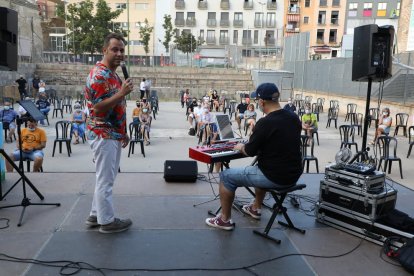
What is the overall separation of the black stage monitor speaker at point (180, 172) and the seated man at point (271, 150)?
1689mm

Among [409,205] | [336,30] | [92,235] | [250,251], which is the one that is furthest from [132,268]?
[336,30]

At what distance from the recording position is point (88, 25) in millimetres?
34688

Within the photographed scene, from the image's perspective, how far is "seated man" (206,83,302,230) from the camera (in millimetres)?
3357

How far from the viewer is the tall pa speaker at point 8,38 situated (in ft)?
13.6

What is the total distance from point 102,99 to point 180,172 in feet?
7.43

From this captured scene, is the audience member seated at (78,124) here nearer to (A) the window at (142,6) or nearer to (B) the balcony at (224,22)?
(B) the balcony at (224,22)

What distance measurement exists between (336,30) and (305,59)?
27.8 meters

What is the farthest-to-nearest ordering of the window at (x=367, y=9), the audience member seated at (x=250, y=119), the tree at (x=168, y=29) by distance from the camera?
1. the window at (x=367, y=9)
2. the tree at (x=168, y=29)
3. the audience member seated at (x=250, y=119)

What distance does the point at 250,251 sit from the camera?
10.8 ft

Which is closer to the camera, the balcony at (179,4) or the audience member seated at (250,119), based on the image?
the audience member seated at (250,119)

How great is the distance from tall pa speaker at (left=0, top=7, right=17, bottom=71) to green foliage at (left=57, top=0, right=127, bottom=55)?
102 ft

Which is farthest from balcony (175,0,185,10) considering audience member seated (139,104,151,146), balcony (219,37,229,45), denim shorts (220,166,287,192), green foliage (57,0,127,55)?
denim shorts (220,166,287,192)

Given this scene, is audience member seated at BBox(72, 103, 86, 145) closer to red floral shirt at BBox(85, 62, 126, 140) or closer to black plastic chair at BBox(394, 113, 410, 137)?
red floral shirt at BBox(85, 62, 126, 140)

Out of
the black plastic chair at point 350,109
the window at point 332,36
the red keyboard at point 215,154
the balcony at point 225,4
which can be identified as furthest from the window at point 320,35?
the red keyboard at point 215,154
